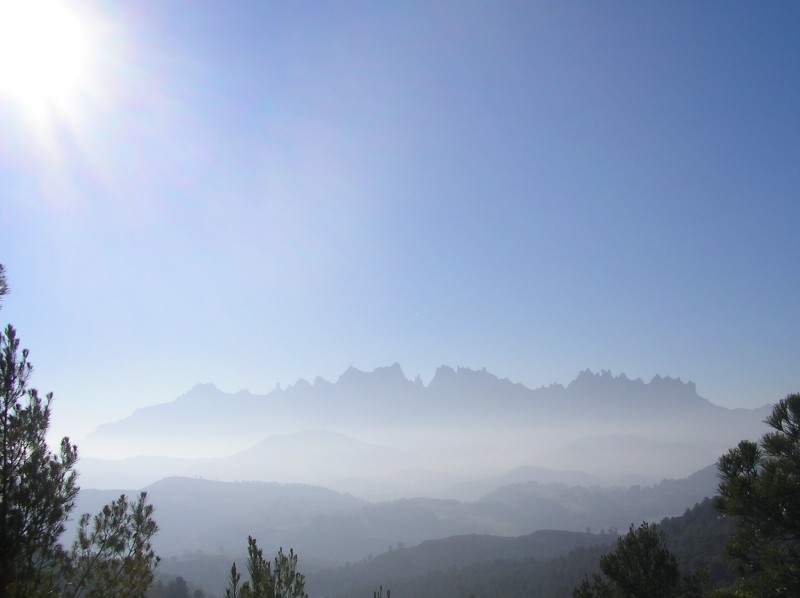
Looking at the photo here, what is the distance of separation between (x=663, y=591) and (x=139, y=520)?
18810 mm

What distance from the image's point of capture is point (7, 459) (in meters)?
11.0

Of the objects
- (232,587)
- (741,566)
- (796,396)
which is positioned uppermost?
(796,396)

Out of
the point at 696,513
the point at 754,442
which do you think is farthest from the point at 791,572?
the point at 696,513

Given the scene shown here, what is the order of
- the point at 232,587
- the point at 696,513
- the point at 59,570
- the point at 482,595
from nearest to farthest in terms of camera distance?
1. the point at 232,587
2. the point at 59,570
3. the point at 696,513
4. the point at 482,595

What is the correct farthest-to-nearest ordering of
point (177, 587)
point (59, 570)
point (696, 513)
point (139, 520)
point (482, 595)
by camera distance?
point (482, 595) → point (696, 513) → point (177, 587) → point (139, 520) → point (59, 570)

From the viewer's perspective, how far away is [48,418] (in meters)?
11.9

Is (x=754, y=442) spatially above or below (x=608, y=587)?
above

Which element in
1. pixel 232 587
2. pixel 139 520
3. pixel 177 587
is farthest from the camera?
pixel 177 587

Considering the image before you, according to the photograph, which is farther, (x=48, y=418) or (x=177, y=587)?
(x=177, y=587)

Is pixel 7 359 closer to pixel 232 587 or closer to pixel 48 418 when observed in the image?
pixel 48 418

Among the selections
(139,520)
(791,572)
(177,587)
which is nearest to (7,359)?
(139,520)

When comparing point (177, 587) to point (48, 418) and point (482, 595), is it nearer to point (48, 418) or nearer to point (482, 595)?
point (482, 595)

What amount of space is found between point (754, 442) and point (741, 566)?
3412mm

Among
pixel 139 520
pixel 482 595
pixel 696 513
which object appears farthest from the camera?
pixel 482 595
